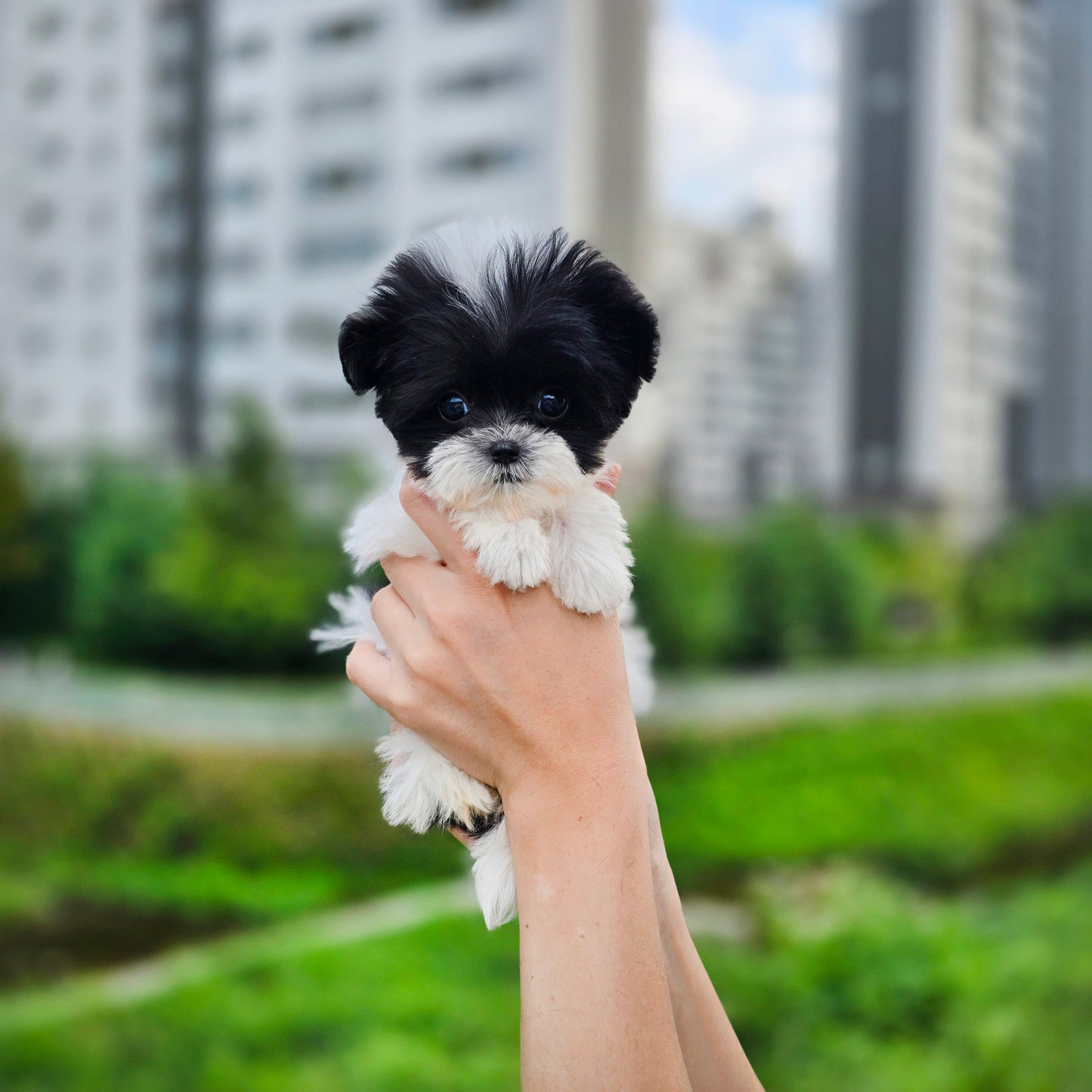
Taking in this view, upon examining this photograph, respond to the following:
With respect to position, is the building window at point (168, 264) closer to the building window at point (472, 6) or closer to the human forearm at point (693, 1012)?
the building window at point (472, 6)

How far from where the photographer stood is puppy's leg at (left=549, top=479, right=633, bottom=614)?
24.8 inches

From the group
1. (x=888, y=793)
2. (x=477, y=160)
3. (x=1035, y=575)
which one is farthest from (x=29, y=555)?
(x=1035, y=575)

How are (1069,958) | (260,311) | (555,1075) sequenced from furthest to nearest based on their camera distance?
1. (260,311)
2. (1069,958)
3. (555,1075)

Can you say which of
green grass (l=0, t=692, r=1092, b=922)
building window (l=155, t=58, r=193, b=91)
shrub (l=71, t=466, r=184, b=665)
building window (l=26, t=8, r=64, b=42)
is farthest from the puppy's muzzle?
building window (l=26, t=8, r=64, b=42)

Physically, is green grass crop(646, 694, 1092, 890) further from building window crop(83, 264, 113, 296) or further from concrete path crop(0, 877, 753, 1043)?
building window crop(83, 264, 113, 296)

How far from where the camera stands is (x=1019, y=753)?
19.8ft

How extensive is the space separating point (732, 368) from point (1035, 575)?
2.47 metres

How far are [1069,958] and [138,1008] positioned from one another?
431 centimetres

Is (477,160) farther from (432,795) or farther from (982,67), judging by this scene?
(432,795)

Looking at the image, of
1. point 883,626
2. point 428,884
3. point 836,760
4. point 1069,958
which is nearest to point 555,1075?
point 428,884

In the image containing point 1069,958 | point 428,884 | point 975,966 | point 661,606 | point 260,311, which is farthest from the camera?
point 260,311

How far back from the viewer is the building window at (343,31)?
18.6 feet

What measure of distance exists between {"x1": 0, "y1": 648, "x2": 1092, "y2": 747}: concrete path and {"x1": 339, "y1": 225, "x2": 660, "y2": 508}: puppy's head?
13.9 ft

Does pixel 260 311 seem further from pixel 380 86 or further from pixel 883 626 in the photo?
pixel 883 626
